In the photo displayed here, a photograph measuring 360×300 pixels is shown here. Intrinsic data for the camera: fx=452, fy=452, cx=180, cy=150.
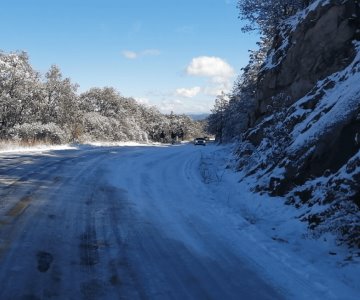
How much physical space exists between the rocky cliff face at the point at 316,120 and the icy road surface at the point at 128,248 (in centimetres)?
145

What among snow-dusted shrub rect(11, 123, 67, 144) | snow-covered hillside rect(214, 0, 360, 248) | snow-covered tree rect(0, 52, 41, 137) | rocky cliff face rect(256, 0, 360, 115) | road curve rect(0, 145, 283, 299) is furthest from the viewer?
snow-covered tree rect(0, 52, 41, 137)

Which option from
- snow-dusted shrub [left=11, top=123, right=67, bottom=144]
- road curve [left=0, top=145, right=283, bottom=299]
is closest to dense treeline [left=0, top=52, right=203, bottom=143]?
snow-dusted shrub [left=11, top=123, right=67, bottom=144]

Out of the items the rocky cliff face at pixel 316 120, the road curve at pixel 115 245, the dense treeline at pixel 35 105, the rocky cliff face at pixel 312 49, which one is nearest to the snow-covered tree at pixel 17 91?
the dense treeline at pixel 35 105

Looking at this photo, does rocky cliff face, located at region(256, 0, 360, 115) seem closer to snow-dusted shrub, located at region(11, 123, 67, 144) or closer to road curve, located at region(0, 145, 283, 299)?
road curve, located at region(0, 145, 283, 299)

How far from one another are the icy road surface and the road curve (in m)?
0.01

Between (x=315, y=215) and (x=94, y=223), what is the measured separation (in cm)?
398

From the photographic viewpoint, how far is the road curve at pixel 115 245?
5164 millimetres

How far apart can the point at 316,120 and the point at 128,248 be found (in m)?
6.96

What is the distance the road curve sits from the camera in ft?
16.9

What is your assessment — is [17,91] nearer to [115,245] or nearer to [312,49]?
[312,49]

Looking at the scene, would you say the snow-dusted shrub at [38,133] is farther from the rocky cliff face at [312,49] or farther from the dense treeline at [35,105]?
the rocky cliff face at [312,49]

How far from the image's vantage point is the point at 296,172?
34.3 ft

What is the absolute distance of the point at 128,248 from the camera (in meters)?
6.68

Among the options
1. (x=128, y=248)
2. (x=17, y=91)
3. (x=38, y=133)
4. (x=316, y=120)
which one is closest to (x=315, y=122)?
(x=316, y=120)
